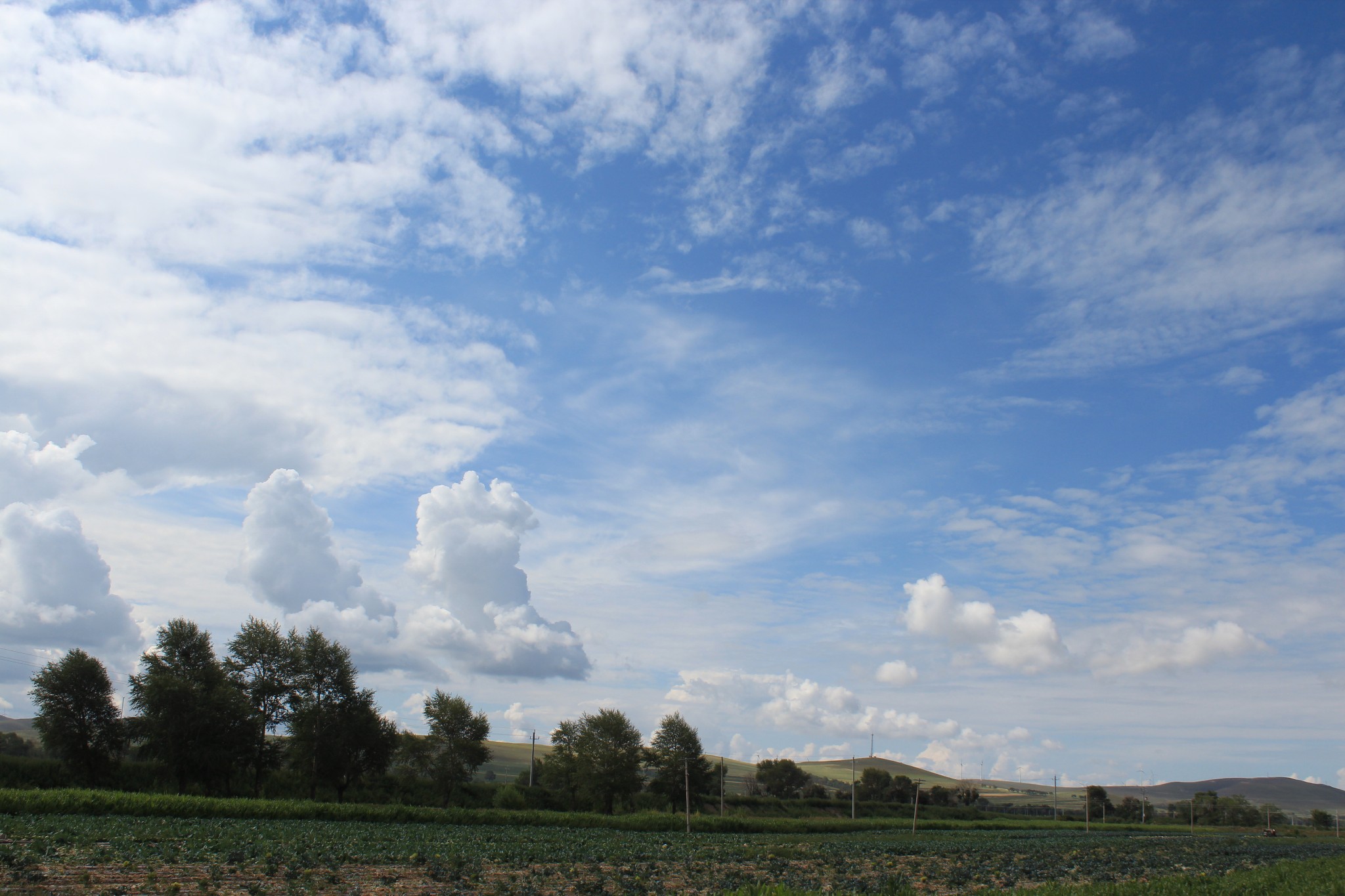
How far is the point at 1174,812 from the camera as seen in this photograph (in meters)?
188

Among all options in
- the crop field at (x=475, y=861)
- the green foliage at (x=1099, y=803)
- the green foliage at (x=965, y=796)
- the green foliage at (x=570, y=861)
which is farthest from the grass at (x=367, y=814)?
the green foliage at (x=1099, y=803)

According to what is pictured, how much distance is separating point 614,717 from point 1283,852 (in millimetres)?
63196

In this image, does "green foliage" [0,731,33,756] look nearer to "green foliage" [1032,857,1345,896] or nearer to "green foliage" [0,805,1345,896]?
"green foliage" [0,805,1345,896]

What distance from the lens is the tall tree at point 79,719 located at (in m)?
64.1

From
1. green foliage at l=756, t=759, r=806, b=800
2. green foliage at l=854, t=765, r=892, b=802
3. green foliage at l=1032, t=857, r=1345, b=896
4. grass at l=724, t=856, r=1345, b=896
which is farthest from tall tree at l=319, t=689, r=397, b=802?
green foliage at l=854, t=765, r=892, b=802

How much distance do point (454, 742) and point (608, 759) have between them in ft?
56.4

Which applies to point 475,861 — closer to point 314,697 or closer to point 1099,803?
point 314,697

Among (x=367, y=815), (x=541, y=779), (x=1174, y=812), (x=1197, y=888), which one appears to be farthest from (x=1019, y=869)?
(x=1174, y=812)

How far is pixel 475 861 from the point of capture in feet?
104

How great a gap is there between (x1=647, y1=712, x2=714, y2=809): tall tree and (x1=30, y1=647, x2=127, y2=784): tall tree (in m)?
56.7

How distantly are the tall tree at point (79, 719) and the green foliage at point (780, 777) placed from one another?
112 m

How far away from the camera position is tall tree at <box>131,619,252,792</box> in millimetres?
65188

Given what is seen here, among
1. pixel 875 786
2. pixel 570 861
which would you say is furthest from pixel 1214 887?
pixel 875 786

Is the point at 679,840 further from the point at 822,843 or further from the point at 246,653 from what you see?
the point at 246,653
